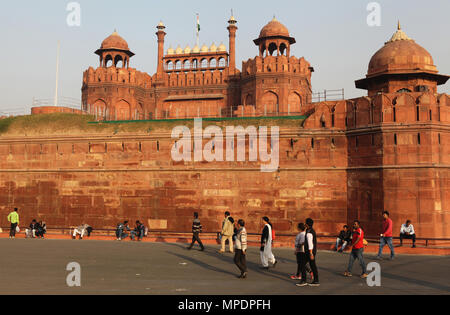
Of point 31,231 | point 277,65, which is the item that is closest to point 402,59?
point 277,65

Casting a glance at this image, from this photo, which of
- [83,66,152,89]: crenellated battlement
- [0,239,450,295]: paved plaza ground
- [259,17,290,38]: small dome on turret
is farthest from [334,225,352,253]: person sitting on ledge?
[83,66,152,89]: crenellated battlement

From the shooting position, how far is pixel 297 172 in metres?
19.6

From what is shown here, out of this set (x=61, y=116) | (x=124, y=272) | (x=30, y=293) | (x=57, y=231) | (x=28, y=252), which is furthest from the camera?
(x=61, y=116)

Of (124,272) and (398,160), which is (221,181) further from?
(124,272)

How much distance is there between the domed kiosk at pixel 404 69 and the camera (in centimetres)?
2069

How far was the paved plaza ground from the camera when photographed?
7.87 m

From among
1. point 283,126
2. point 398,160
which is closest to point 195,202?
point 283,126

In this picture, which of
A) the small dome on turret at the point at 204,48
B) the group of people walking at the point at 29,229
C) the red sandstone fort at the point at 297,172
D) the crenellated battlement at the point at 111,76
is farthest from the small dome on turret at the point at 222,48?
the group of people walking at the point at 29,229

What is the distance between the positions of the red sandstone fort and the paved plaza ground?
4.97 m

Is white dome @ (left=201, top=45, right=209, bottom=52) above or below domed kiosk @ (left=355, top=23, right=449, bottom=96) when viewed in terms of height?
Result: above

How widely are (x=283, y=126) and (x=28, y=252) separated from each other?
1274 centimetres

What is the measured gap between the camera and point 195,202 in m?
Answer: 20.8

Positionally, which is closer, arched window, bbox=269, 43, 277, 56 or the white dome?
arched window, bbox=269, 43, 277, 56

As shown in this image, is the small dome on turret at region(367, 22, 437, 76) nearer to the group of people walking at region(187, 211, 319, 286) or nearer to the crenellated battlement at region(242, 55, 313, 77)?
the crenellated battlement at region(242, 55, 313, 77)
